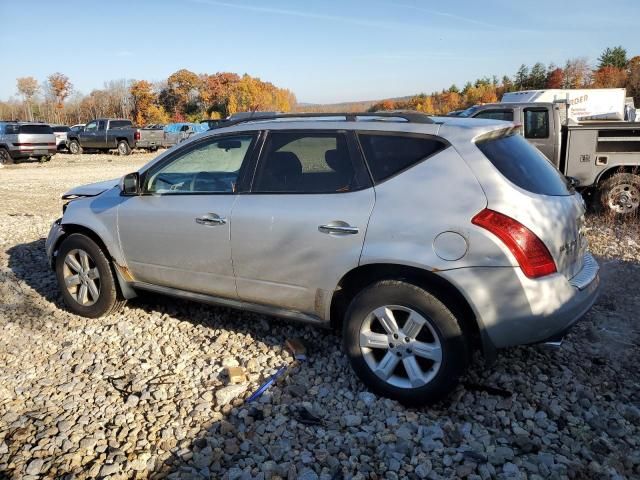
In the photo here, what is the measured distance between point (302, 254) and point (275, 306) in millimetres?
531

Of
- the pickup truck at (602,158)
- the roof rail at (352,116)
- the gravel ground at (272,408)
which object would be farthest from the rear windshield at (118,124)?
the roof rail at (352,116)

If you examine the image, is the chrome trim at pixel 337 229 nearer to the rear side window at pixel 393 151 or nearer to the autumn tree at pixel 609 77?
the rear side window at pixel 393 151

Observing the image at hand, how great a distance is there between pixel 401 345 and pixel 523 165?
1.41m

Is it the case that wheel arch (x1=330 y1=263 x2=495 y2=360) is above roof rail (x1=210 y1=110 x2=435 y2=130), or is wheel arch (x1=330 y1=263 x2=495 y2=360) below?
below

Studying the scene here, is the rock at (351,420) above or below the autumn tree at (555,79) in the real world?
below

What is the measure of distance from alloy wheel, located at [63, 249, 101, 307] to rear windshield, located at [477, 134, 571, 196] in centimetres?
352

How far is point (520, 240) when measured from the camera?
9.73ft

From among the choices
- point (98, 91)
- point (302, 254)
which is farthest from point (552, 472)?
point (98, 91)

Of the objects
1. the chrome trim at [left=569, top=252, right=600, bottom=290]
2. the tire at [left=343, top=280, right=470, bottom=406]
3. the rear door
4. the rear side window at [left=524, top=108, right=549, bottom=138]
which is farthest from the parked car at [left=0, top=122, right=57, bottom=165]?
the chrome trim at [left=569, top=252, right=600, bottom=290]

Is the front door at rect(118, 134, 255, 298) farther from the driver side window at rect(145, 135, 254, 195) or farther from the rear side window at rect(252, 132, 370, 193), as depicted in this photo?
the rear side window at rect(252, 132, 370, 193)

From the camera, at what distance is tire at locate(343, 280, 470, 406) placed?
3.12 metres

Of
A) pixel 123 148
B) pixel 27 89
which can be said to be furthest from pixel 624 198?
pixel 27 89

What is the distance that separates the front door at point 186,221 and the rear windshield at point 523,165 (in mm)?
→ 1775

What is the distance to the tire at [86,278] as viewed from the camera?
4.67 m
